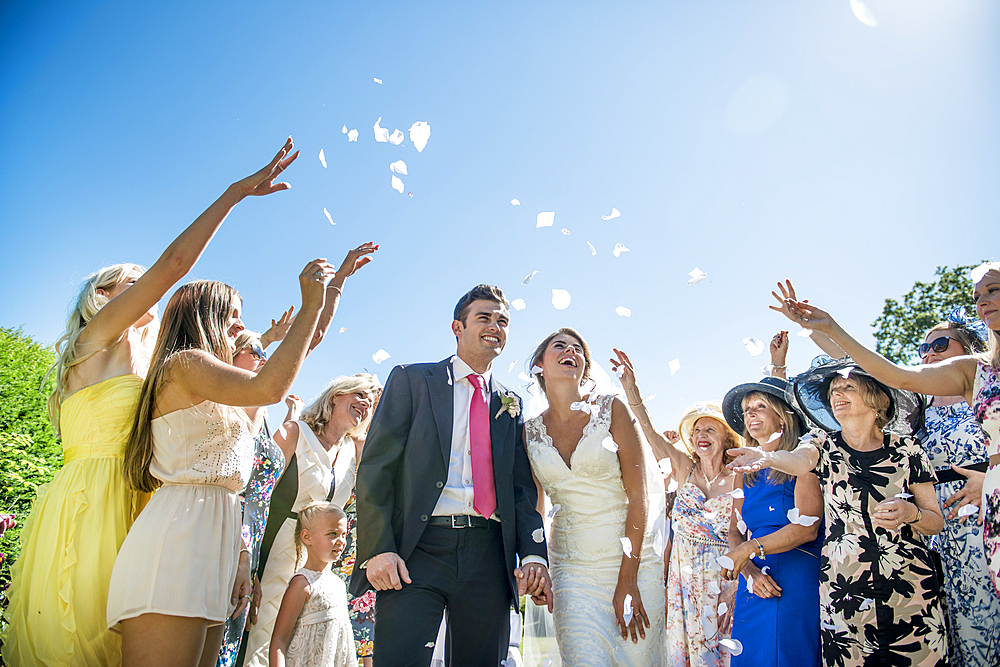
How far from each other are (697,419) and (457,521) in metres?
2.96

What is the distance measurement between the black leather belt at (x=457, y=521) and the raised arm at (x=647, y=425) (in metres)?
2.17

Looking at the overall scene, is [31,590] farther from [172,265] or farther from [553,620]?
[553,620]

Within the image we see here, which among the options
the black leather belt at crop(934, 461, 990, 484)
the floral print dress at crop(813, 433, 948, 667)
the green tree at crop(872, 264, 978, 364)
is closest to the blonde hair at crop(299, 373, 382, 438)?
the floral print dress at crop(813, 433, 948, 667)

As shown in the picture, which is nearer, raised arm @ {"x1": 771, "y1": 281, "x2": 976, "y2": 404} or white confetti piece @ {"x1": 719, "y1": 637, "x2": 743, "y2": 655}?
raised arm @ {"x1": 771, "y1": 281, "x2": 976, "y2": 404}

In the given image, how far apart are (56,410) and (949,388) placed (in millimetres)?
4365

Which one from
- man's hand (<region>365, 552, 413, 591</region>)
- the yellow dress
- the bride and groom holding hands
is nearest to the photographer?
the yellow dress

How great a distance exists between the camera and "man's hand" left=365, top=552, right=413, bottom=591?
2.93 metres

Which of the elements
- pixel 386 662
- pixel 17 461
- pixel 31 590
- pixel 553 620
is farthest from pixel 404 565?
pixel 17 461

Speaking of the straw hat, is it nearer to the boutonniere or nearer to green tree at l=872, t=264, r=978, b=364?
the boutonniere

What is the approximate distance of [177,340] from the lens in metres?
2.73

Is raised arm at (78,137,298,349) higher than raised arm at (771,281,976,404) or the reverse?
higher

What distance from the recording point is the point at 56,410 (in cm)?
292

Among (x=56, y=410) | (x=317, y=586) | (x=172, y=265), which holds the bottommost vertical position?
(x=317, y=586)

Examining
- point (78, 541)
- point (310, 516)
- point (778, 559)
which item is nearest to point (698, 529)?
point (778, 559)
